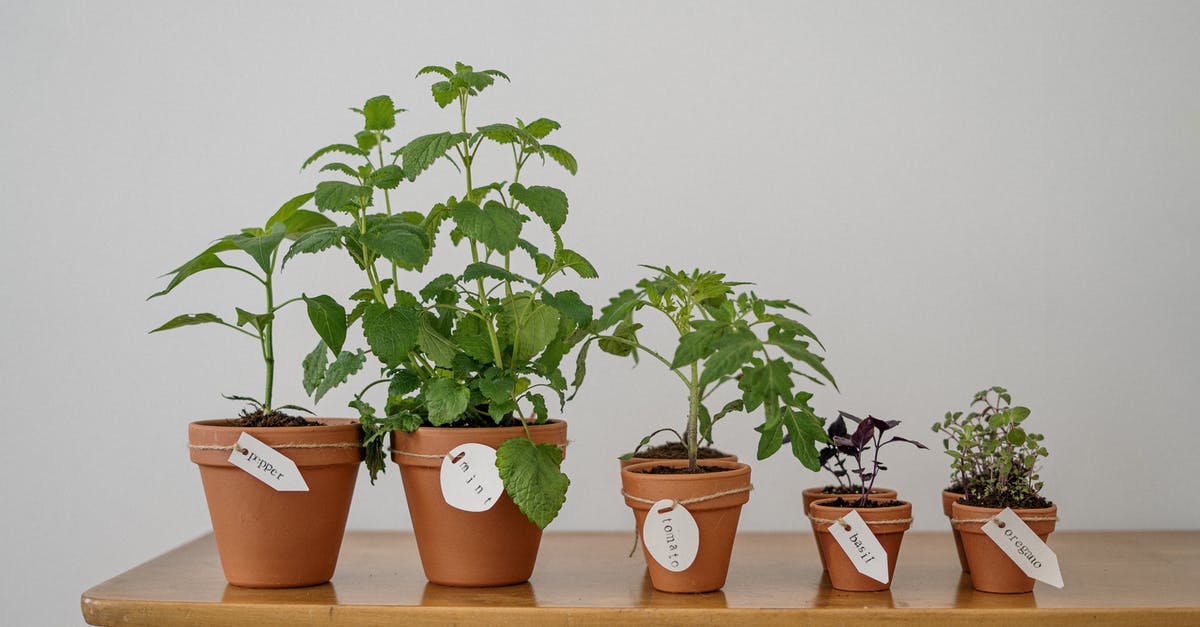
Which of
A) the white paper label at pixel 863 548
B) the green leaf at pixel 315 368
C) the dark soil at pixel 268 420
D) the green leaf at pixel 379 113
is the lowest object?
the white paper label at pixel 863 548

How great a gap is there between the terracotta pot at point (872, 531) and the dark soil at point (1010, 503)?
0.09 metres

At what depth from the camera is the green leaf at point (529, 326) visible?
46.3 inches

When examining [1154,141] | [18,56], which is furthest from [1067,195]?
[18,56]

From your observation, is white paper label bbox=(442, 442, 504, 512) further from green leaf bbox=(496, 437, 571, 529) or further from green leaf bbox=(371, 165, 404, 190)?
green leaf bbox=(371, 165, 404, 190)

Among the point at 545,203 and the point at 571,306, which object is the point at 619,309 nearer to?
the point at 571,306

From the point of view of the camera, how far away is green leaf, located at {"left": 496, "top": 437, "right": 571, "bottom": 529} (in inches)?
42.9

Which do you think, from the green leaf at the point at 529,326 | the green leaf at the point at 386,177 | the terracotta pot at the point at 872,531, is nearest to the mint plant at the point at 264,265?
the green leaf at the point at 386,177

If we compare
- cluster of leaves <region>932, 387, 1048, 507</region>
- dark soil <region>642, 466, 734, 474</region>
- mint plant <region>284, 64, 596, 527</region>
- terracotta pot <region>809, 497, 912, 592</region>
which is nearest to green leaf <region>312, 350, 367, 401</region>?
mint plant <region>284, 64, 596, 527</region>

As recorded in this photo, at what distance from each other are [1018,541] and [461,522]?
64cm

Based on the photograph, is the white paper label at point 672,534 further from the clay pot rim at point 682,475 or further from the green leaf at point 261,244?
the green leaf at point 261,244

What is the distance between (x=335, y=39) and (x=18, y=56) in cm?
55

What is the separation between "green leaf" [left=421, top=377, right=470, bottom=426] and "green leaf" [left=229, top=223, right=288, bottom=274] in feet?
0.74

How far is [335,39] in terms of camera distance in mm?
1766

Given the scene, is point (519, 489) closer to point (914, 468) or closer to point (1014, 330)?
point (914, 468)
